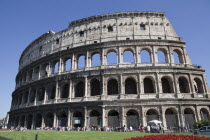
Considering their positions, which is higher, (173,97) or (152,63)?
(152,63)

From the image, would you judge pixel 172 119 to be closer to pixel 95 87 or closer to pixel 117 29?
pixel 95 87

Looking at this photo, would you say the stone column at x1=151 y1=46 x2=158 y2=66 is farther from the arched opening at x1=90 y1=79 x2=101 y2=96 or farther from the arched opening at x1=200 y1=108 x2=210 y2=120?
the arched opening at x1=200 y1=108 x2=210 y2=120

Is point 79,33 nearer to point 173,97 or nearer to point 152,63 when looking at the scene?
point 152,63

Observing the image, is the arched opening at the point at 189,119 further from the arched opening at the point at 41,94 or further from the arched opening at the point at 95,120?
the arched opening at the point at 41,94

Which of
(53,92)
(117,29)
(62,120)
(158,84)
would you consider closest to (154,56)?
(158,84)

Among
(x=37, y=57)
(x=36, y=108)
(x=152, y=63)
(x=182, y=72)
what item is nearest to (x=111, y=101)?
(x=152, y=63)

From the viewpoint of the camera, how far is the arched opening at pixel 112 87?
24325mm

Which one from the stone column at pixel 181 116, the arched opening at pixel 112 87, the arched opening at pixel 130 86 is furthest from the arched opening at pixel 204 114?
the arched opening at pixel 112 87

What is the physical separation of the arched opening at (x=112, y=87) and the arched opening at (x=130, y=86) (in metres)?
1.51

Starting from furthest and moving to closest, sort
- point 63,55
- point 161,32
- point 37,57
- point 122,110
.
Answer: point 37,57 < point 63,55 < point 161,32 < point 122,110

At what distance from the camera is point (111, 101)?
2220 centimetres

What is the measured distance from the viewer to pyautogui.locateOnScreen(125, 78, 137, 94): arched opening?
23.8 metres

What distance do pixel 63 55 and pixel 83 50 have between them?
3864mm

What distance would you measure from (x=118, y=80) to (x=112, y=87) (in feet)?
6.16
